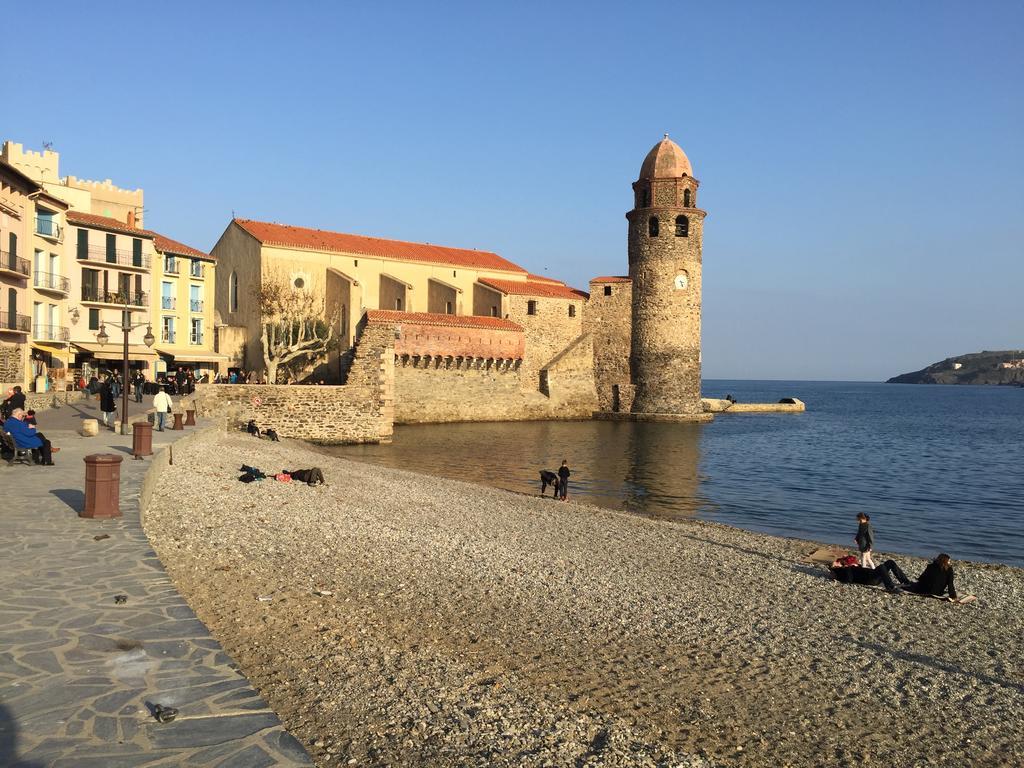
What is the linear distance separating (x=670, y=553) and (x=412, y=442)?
2260 centimetres

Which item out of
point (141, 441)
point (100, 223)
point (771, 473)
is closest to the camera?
point (141, 441)

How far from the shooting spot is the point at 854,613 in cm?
980

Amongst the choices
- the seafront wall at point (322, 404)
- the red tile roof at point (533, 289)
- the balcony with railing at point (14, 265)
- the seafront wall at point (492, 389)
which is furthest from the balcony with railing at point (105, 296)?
the red tile roof at point (533, 289)

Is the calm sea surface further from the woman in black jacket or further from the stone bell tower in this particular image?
the woman in black jacket

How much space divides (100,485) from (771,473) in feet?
80.4

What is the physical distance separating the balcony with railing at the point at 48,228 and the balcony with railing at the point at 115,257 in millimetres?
3022

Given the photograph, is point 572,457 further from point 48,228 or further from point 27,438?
point 48,228

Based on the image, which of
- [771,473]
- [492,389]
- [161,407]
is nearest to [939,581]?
[771,473]

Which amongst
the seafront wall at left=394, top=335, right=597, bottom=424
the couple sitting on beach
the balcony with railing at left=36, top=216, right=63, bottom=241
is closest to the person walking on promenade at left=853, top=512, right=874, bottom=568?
the couple sitting on beach

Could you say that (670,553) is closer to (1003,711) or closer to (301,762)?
(1003,711)

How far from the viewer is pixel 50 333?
30.0 metres

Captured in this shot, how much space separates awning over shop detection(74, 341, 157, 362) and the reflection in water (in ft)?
31.3

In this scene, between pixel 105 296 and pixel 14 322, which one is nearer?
pixel 14 322

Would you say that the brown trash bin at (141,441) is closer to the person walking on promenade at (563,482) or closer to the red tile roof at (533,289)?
the person walking on promenade at (563,482)
